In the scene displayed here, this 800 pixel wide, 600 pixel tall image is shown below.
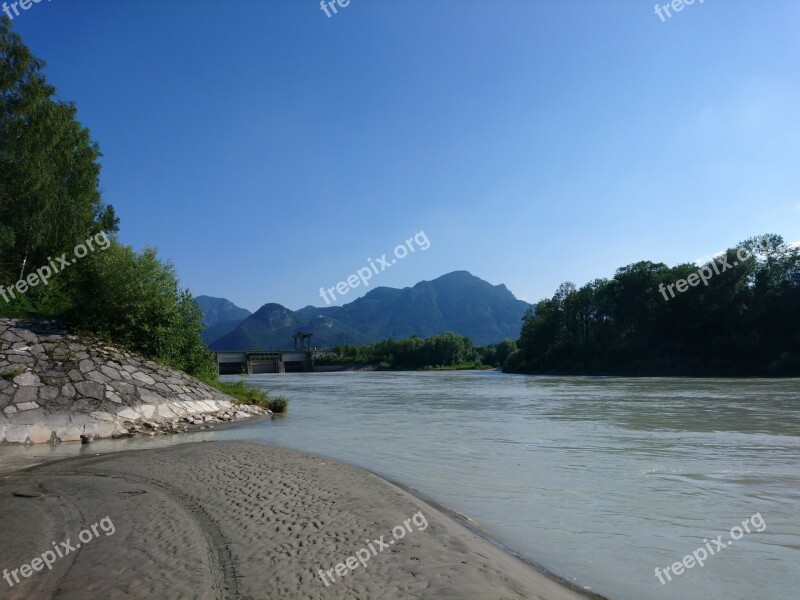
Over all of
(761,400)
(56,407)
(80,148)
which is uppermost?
(80,148)

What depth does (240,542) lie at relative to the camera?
18.6ft

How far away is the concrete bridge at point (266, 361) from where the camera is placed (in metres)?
124

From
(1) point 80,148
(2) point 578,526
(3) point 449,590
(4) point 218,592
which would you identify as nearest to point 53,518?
(4) point 218,592

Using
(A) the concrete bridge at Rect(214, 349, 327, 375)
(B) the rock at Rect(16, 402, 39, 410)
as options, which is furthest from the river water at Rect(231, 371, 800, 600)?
(A) the concrete bridge at Rect(214, 349, 327, 375)

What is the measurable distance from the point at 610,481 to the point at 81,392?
45.4 feet

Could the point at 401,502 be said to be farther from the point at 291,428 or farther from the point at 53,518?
the point at 291,428

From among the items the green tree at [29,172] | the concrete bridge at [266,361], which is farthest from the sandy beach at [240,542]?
the concrete bridge at [266,361]

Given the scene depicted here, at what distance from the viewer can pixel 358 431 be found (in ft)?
57.7

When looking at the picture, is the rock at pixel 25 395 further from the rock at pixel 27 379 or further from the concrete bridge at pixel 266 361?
the concrete bridge at pixel 266 361

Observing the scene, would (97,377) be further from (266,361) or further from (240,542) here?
(266,361)

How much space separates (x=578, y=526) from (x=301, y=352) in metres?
146

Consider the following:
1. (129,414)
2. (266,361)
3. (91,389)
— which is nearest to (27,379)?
(91,389)

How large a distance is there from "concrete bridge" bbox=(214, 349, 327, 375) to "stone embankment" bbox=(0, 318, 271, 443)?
98703 millimetres

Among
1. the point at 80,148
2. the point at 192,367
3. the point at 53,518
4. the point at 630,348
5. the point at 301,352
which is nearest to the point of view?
the point at 53,518
